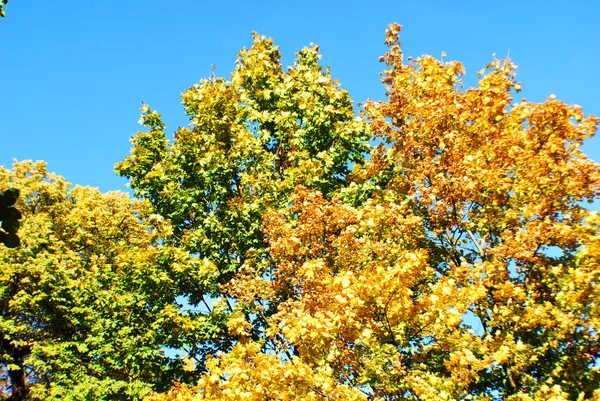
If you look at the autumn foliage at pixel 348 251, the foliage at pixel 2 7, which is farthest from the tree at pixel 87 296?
the foliage at pixel 2 7

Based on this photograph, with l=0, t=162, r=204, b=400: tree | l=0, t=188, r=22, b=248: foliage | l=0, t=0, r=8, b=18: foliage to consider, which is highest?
l=0, t=162, r=204, b=400: tree

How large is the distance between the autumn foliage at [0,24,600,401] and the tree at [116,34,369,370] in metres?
0.07

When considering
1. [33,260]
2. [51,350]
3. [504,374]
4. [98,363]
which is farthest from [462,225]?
[33,260]

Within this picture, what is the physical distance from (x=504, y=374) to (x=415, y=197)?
4236 millimetres

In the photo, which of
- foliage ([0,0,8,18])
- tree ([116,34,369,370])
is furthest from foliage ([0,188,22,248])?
tree ([116,34,369,370])

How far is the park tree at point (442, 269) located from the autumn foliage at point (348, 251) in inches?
1.7

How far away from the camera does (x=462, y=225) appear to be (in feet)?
32.0

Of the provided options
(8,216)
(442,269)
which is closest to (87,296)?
(442,269)

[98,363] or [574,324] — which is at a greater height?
[98,363]

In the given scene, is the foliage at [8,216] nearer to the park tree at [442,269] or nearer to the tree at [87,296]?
the park tree at [442,269]

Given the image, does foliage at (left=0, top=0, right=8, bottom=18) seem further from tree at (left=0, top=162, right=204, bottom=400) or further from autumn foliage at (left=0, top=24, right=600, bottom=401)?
tree at (left=0, top=162, right=204, bottom=400)

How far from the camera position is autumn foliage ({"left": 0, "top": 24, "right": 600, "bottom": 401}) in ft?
23.6

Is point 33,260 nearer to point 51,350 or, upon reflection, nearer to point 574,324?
point 51,350

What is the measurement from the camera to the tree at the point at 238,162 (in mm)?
11984
